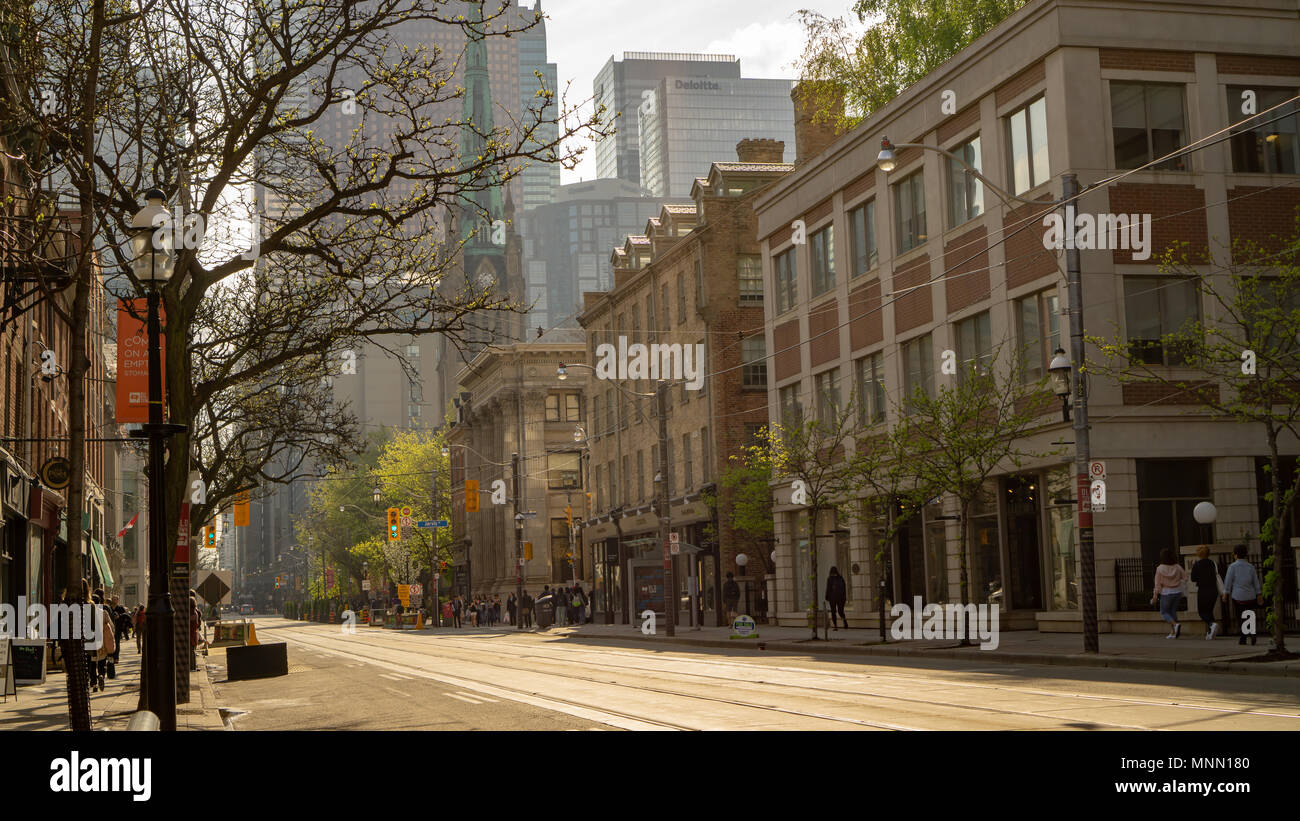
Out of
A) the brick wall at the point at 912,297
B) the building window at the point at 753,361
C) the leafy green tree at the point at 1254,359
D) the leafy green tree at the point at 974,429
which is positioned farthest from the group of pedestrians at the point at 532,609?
the leafy green tree at the point at 1254,359

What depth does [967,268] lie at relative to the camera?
1361 inches

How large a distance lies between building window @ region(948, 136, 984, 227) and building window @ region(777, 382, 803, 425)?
35.9ft

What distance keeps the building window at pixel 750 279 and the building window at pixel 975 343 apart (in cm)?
2047

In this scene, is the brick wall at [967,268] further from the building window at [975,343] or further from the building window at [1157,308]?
the building window at [1157,308]

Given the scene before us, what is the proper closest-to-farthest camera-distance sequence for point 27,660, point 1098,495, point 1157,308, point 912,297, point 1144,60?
point 27,660 → point 1098,495 → point 1157,308 → point 1144,60 → point 912,297

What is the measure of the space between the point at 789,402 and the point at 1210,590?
22.4 meters

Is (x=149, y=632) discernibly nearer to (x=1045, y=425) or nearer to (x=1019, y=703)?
(x=1019, y=703)

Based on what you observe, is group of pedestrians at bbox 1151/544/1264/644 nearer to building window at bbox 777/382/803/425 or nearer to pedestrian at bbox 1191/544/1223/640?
pedestrian at bbox 1191/544/1223/640

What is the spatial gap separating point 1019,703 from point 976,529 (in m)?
20.4

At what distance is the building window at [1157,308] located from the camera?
30.2 meters

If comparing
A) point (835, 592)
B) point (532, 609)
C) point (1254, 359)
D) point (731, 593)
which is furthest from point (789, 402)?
point (532, 609)

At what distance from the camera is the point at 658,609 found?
6047cm

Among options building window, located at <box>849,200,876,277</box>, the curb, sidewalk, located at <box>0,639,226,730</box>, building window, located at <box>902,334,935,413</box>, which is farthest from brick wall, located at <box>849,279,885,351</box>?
sidewalk, located at <box>0,639,226,730</box>

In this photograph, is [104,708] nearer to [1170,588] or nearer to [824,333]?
[1170,588]
